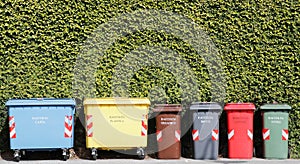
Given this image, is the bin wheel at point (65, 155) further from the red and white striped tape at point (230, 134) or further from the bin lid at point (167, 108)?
the red and white striped tape at point (230, 134)

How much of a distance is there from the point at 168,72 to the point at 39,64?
96.9 inches

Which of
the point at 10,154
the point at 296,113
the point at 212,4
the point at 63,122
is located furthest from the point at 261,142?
the point at 10,154

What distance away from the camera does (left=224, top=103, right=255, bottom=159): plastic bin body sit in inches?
438

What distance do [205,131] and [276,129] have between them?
1.31m

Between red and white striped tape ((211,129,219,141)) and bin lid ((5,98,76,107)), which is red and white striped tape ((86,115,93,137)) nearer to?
bin lid ((5,98,76,107))

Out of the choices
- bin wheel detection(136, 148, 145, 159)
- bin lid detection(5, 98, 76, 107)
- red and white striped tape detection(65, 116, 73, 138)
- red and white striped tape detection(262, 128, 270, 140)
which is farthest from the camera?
red and white striped tape detection(262, 128, 270, 140)

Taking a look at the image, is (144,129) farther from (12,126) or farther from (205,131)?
(12,126)

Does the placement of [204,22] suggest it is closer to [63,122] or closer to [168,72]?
[168,72]

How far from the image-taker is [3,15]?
1138 cm

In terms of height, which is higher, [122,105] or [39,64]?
[39,64]

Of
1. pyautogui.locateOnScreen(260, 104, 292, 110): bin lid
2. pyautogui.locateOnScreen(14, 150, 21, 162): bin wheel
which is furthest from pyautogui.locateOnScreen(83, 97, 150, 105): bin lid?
pyautogui.locateOnScreen(260, 104, 292, 110): bin lid

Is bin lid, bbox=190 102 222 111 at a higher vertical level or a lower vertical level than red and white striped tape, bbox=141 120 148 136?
higher

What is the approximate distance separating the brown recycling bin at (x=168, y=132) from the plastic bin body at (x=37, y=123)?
1663mm

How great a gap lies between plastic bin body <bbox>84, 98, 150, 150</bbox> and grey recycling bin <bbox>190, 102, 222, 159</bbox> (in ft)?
3.46
